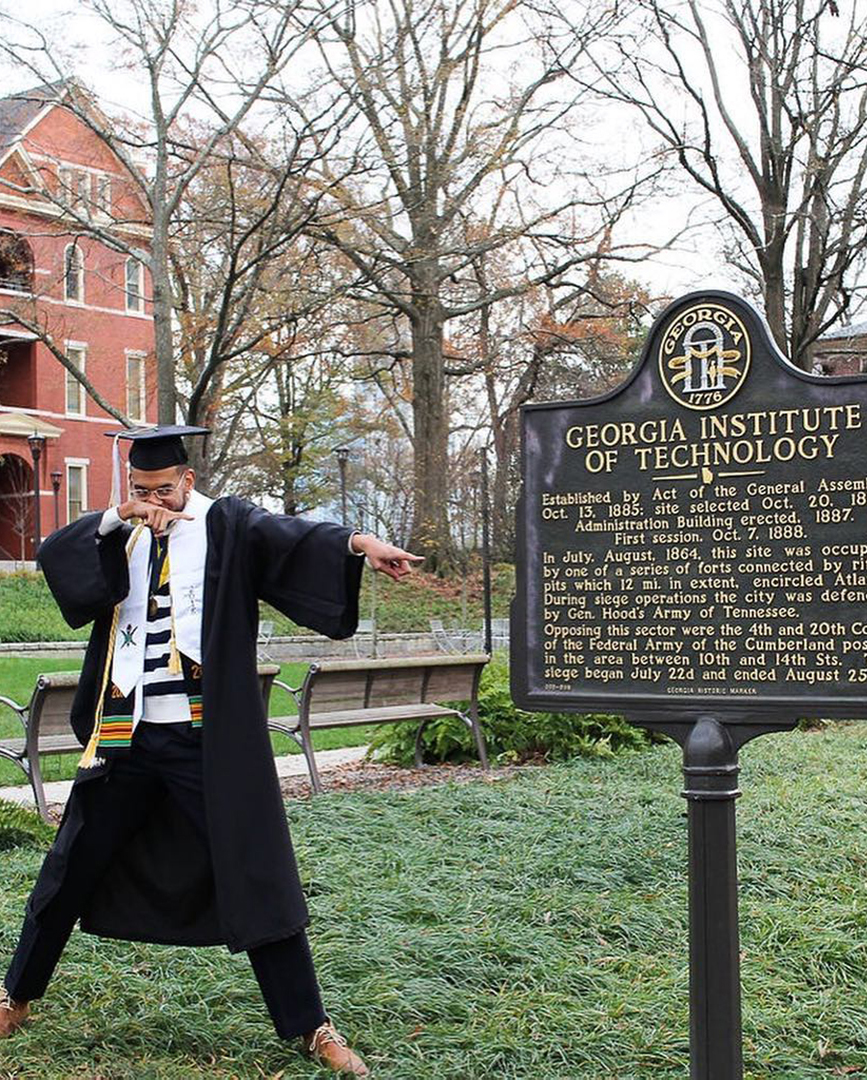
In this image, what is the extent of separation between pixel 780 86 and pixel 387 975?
15954 mm

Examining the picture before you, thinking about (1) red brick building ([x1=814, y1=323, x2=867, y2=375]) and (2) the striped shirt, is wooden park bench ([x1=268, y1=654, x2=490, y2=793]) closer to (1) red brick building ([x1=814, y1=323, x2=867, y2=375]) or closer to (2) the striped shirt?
(2) the striped shirt

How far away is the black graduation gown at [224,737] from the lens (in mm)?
4254

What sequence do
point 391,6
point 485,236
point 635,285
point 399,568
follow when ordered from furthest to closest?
1. point 635,285
2. point 485,236
3. point 391,6
4. point 399,568

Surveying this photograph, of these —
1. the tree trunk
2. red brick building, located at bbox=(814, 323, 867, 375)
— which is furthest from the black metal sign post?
red brick building, located at bbox=(814, 323, 867, 375)

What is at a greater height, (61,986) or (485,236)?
(485,236)

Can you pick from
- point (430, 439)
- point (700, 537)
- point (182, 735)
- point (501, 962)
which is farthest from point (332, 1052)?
point (430, 439)

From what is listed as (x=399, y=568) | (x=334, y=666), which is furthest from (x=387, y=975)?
(x=334, y=666)

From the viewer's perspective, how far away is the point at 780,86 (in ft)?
60.4

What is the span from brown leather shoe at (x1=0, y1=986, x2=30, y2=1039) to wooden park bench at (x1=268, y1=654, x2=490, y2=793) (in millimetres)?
4900

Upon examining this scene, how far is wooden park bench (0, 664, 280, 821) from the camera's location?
807 centimetres

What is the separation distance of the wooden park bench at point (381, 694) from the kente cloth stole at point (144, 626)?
5.08 m


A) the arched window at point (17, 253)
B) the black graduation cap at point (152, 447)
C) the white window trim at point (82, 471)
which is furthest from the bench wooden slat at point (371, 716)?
the white window trim at point (82, 471)

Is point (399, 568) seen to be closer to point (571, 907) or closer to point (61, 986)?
point (61, 986)

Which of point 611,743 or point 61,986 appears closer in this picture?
point 61,986
